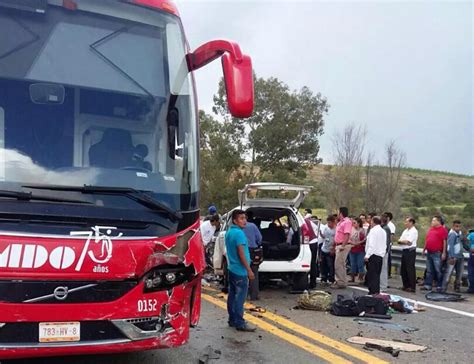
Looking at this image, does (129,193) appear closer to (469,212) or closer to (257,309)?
(257,309)

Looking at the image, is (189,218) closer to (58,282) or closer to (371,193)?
(58,282)

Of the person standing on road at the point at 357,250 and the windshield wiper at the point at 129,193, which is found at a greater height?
the windshield wiper at the point at 129,193

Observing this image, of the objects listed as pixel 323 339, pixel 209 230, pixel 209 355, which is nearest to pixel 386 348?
pixel 323 339

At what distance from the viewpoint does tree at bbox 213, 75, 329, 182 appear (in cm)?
3222

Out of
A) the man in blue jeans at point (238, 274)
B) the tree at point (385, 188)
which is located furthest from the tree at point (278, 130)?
the man in blue jeans at point (238, 274)

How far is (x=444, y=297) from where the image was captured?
34.9 feet

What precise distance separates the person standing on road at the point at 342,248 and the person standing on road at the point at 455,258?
210 cm

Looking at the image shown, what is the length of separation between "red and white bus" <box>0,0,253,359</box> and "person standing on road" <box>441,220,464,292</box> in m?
8.19

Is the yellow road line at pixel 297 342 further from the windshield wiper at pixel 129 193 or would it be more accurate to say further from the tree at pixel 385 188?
the tree at pixel 385 188

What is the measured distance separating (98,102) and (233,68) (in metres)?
1.22

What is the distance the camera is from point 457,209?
43.2 meters

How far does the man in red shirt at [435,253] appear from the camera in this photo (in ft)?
39.2

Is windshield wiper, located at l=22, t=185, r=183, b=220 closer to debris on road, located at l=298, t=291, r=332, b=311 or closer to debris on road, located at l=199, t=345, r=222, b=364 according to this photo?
debris on road, located at l=199, t=345, r=222, b=364

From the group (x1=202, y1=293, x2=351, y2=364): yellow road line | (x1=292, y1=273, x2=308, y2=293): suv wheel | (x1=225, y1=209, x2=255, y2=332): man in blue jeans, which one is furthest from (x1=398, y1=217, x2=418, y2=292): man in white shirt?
(x1=225, y1=209, x2=255, y2=332): man in blue jeans
